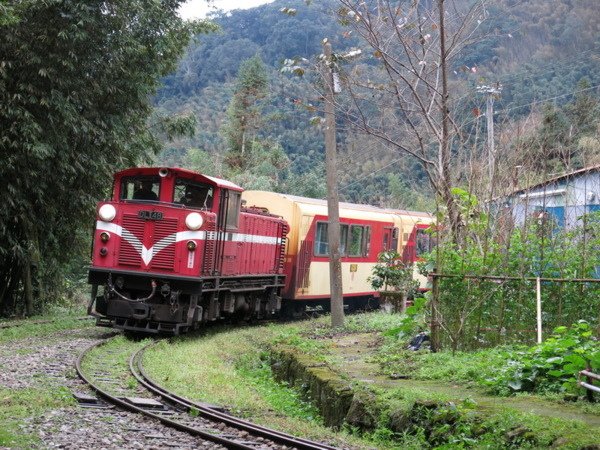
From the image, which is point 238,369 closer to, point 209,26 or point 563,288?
point 563,288

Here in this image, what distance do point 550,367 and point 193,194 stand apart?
868cm

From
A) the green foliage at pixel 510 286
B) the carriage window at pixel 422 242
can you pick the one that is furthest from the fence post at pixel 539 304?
the carriage window at pixel 422 242

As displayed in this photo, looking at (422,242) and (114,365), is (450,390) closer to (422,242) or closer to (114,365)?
(114,365)

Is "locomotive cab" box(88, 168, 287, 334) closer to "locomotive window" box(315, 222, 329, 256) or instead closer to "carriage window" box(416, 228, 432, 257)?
"locomotive window" box(315, 222, 329, 256)

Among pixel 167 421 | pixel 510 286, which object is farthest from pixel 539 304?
pixel 167 421

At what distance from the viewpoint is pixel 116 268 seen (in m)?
15.3

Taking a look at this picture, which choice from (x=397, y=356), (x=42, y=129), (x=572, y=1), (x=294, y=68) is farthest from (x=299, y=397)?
(x=572, y=1)

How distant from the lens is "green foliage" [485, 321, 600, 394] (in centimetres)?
830

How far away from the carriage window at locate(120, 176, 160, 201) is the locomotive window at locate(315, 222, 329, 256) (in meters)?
7.16

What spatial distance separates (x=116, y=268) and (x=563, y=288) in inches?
325

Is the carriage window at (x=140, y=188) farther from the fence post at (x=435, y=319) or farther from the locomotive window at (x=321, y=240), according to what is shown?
the locomotive window at (x=321, y=240)

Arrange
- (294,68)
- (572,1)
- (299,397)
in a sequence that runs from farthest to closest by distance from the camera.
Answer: (572,1)
(294,68)
(299,397)

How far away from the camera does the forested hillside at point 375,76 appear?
65.2 feet

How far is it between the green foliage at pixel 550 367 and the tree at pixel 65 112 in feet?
37.8
